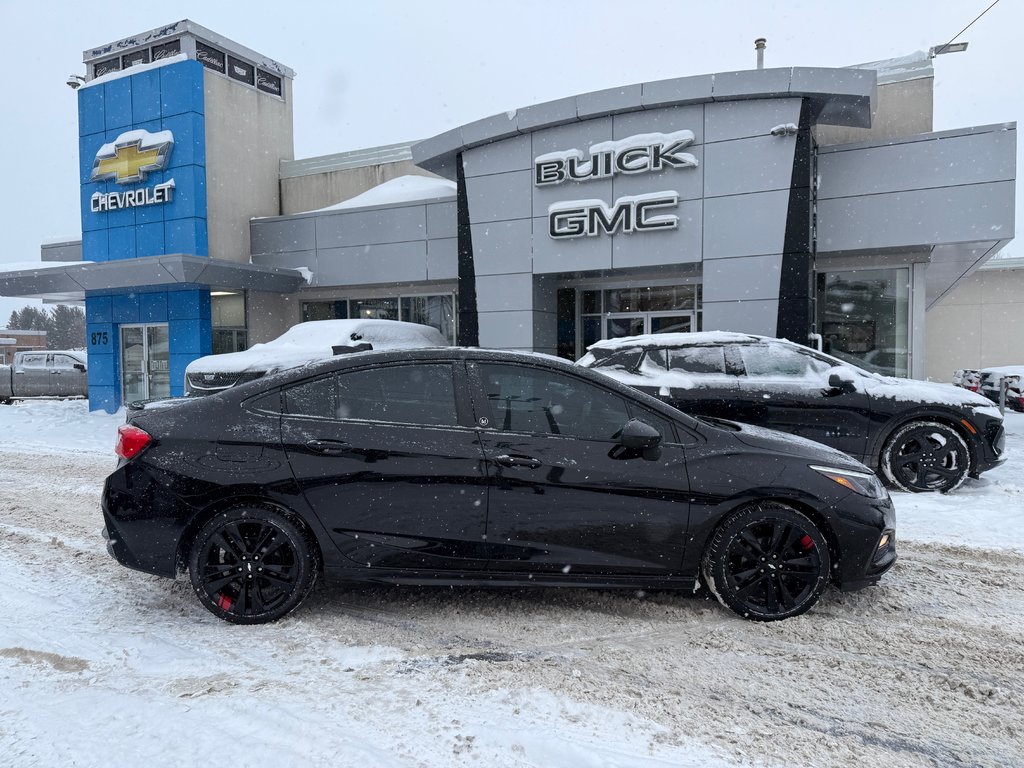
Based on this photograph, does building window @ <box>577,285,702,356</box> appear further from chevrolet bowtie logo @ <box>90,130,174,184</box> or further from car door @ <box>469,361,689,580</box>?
chevrolet bowtie logo @ <box>90,130,174,184</box>

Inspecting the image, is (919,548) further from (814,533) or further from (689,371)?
(689,371)

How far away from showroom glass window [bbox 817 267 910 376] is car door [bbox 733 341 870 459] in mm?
5291

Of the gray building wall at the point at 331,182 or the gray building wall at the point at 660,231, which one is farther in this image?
the gray building wall at the point at 331,182

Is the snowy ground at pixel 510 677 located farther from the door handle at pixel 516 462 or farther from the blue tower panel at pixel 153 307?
the blue tower panel at pixel 153 307

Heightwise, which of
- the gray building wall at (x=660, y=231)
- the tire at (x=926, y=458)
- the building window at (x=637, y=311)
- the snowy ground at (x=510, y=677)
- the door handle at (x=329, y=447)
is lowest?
the snowy ground at (x=510, y=677)

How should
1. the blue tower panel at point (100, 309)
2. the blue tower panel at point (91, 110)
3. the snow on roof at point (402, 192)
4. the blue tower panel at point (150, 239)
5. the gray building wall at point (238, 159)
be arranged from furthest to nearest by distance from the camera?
the blue tower panel at point (100, 309) < the blue tower panel at point (91, 110) < the blue tower panel at point (150, 239) < the gray building wall at point (238, 159) < the snow on roof at point (402, 192)

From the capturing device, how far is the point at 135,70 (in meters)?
17.2

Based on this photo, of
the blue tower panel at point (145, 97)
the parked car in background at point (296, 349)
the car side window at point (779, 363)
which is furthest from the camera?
the blue tower panel at point (145, 97)

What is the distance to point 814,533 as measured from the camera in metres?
3.63

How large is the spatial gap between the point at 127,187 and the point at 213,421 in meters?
17.0

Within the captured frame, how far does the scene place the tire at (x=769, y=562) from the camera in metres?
3.63

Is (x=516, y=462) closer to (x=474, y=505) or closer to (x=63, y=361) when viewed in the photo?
(x=474, y=505)

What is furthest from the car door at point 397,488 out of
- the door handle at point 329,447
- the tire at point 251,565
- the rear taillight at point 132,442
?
the rear taillight at point 132,442

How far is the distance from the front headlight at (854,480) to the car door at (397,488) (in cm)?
190
